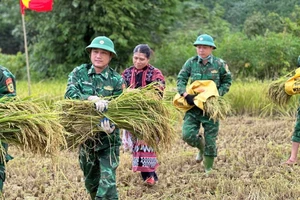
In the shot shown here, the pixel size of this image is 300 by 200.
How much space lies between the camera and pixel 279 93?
5.60 meters

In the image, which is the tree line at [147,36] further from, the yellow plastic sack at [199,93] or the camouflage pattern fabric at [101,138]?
the camouflage pattern fabric at [101,138]

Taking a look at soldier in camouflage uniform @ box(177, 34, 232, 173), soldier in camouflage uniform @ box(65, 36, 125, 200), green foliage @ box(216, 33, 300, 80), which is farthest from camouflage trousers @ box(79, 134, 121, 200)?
green foliage @ box(216, 33, 300, 80)

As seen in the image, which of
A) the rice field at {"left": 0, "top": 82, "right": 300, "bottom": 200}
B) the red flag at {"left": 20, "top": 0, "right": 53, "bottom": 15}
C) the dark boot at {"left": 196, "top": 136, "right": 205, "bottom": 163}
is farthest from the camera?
the red flag at {"left": 20, "top": 0, "right": 53, "bottom": 15}

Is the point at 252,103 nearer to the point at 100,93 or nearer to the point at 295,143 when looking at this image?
the point at 295,143

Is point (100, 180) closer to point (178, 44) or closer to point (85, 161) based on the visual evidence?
point (85, 161)

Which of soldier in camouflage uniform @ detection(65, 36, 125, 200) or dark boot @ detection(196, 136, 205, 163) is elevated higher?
soldier in camouflage uniform @ detection(65, 36, 125, 200)

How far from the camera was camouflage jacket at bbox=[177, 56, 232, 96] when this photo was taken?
5258mm

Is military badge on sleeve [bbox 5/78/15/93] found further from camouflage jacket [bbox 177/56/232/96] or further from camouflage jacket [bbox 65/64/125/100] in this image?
camouflage jacket [bbox 177/56/232/96]

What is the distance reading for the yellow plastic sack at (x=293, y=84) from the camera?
17.3 ft

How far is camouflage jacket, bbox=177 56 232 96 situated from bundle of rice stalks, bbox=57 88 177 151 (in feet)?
4.19

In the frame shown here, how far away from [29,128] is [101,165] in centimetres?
83

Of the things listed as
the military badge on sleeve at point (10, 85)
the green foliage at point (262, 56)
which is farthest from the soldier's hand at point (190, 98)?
the green foliage at point (262, 56)

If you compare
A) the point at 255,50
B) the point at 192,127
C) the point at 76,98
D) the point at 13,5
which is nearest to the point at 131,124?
the point at 76,98

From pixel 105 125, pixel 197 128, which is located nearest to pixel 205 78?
pixel 197 128
